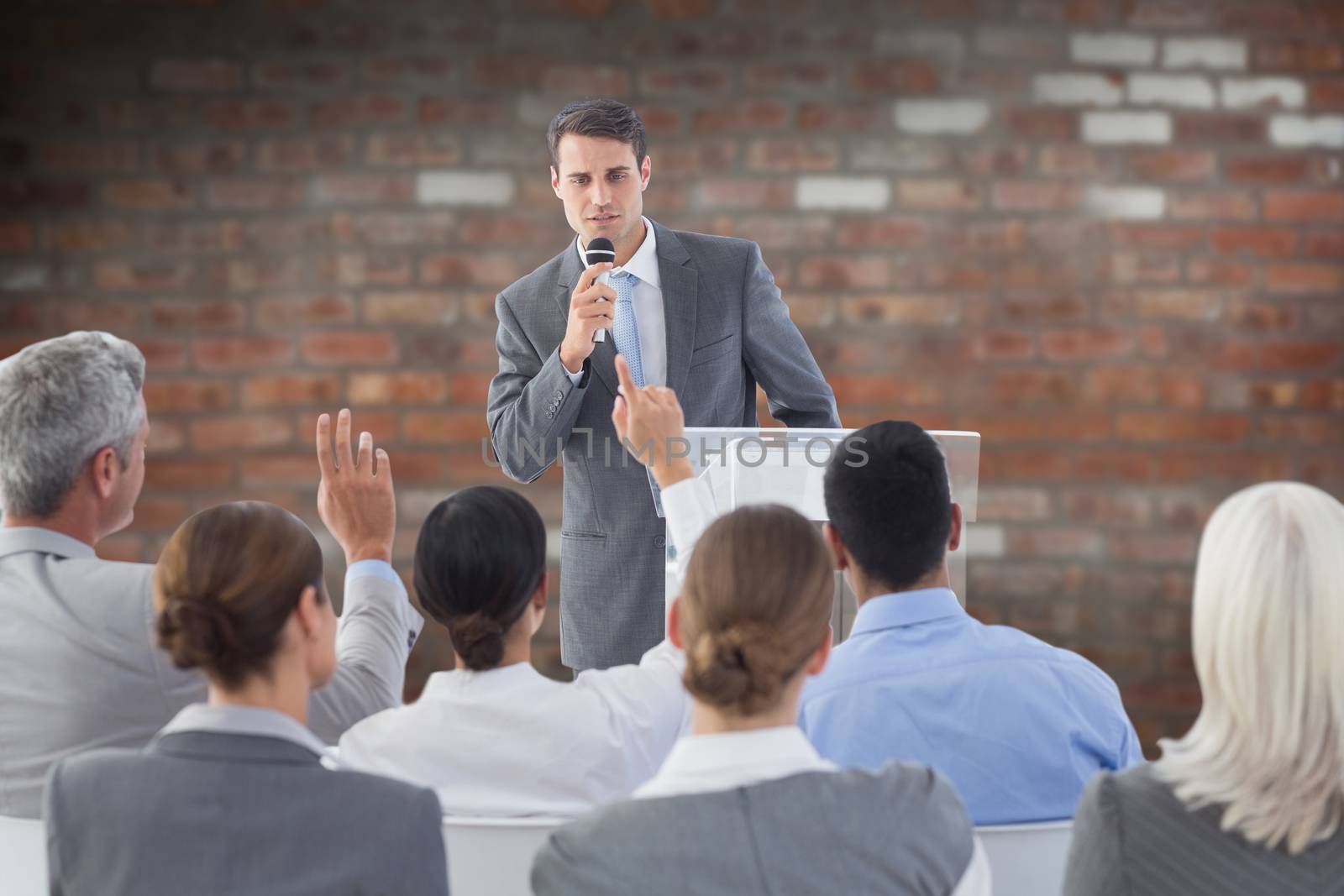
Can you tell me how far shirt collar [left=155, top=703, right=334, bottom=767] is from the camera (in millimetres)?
1080

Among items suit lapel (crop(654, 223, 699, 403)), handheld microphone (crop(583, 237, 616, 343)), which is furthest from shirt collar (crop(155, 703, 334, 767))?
suit lapel (crop(654, 223, 699, 403))

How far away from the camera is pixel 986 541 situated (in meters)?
3.52

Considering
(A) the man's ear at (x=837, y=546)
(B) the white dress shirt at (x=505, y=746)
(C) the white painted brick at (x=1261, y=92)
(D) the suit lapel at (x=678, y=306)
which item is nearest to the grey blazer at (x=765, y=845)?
(B) the white dress shirt at (x=505, y=746)

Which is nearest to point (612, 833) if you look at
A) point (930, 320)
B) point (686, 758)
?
point (686, 758)

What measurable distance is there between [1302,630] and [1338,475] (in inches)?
113

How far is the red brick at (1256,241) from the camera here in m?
3.48

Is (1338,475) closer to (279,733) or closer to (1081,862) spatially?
(1081,862)

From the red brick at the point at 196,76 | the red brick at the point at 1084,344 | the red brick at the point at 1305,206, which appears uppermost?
the red brick at the point at 196,76

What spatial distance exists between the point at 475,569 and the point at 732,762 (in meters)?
0.39

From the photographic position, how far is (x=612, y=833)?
0.97m

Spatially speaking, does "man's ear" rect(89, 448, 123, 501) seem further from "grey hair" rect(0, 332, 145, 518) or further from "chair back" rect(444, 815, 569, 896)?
"chair back" rect(444, 815, 569, 896)

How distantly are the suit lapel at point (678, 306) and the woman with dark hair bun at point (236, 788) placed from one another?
3.92 ft

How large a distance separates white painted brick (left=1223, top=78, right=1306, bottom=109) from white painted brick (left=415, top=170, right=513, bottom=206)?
6.43ft

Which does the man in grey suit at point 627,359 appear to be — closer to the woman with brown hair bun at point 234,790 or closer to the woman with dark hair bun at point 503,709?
the woman with dark hair bun at point 503,709
